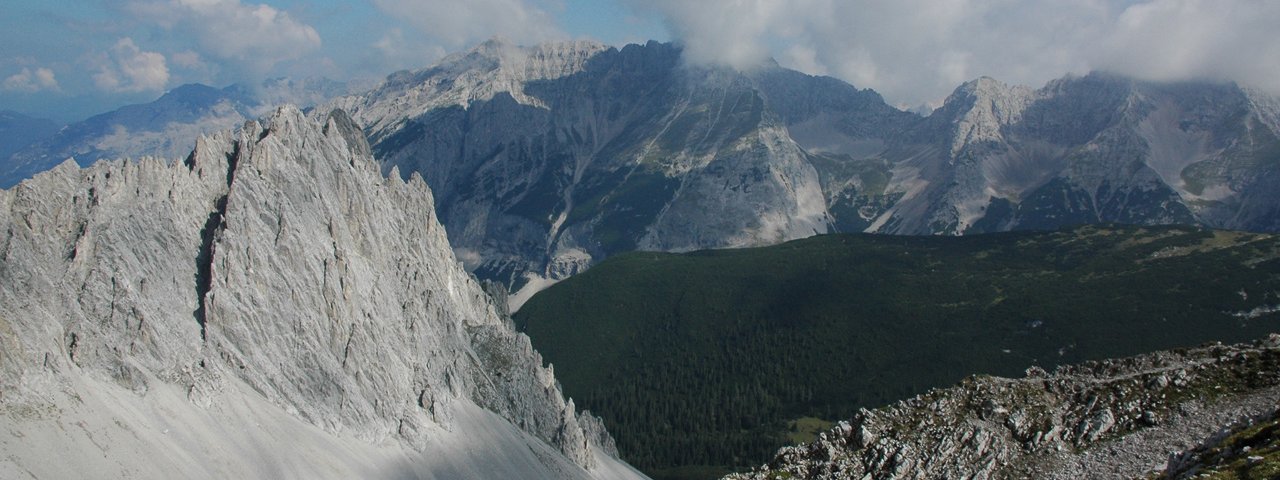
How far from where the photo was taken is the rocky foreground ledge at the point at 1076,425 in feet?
179

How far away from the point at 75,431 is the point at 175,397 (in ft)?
56.5

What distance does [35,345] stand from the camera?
104312 millimetres

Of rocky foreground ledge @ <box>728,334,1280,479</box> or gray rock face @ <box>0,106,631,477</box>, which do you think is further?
gray rock face @ <box>0,106,631,477</box>

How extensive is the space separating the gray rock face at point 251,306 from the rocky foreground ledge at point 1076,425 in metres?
89.9

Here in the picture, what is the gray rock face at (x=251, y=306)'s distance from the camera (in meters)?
113

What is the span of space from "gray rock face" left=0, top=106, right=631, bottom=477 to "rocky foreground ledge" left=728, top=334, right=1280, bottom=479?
8994cm

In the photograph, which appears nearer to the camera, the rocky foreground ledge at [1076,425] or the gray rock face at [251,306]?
the rocky foreground ledge at [1076,425]

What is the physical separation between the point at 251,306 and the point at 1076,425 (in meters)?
123

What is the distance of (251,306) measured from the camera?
138 metres

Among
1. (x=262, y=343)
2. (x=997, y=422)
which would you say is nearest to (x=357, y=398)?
(x=262, y=343)

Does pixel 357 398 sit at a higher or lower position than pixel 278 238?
lower

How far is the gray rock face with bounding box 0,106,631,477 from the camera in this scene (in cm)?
11325

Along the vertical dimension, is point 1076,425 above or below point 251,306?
below

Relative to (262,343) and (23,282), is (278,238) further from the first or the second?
(23,282)
